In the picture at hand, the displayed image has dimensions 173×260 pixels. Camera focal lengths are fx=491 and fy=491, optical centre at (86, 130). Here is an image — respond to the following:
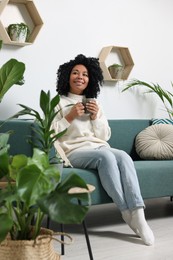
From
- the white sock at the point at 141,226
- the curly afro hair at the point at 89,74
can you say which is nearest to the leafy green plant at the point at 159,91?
the curly afro hair at the point at 89,74

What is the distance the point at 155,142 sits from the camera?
3.94 metres

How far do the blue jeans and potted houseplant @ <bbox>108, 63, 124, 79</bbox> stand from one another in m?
1.37

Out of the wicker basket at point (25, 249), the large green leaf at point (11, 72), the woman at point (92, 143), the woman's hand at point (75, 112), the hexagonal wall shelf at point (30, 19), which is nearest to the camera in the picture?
the wicker basket at point (25, 249)

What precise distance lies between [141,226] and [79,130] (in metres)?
0.82

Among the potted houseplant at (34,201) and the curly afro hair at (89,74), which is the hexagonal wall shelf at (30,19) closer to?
the curly afro hair at (89,74)

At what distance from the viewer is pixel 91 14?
14.2ft

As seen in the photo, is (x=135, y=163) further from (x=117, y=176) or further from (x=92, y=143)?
(x=117, y=176)

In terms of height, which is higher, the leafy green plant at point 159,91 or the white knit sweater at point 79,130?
the leafy green plant at point 159,91

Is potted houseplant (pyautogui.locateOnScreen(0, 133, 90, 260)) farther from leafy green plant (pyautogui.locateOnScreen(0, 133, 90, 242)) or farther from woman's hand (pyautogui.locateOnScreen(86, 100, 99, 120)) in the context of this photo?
woman's hand (pyautogui.locateOnScreen(86, 100, 99, 120))

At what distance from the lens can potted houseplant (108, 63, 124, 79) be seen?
173 inches

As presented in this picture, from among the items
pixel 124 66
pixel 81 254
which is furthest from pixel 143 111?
pixel 81 254

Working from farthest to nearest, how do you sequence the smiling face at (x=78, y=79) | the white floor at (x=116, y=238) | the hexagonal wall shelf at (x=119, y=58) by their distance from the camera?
the hexagonal wall shelf at (x=119, y=58)
the smiling face at (x=78, y=79)
the white floor at (x=116, y=238)

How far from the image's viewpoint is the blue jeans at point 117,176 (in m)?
3.02

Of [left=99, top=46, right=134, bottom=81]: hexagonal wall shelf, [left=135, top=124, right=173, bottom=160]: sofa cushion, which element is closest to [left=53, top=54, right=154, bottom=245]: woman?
[left=135, top=124, right=173, bottom=160]: sofa cushion
